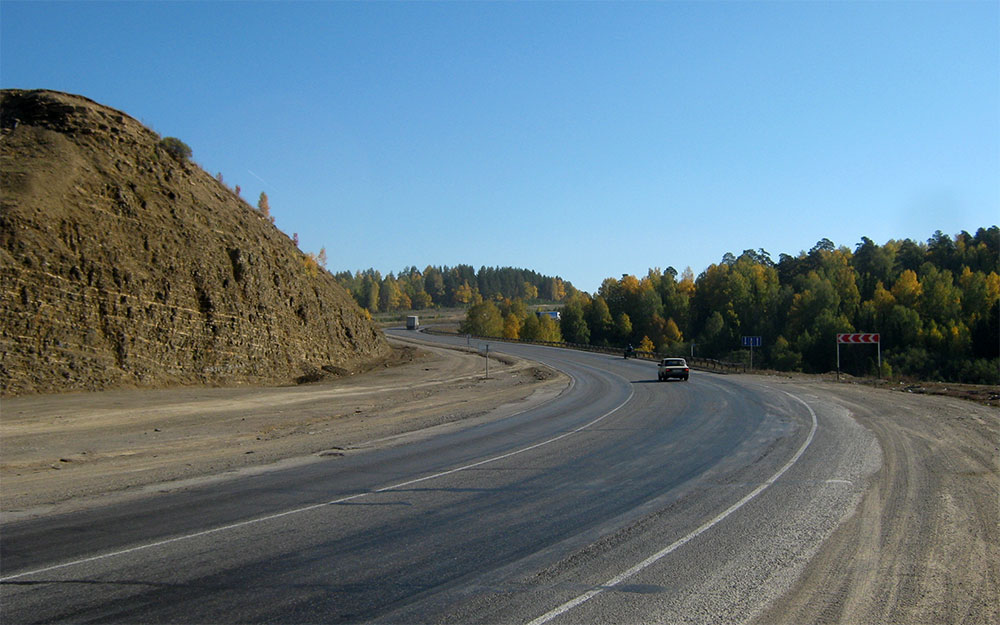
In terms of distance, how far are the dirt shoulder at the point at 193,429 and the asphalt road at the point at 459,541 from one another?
69.9 inches

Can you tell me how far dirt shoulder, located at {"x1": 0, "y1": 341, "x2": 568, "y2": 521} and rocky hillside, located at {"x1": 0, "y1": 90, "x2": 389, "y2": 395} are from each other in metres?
2.37

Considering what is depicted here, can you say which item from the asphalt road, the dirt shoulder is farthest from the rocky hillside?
the asphalt road

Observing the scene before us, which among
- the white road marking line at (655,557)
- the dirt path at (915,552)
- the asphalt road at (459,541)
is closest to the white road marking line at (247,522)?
the asphalt road at (459,541)

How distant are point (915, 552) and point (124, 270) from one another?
113 feet

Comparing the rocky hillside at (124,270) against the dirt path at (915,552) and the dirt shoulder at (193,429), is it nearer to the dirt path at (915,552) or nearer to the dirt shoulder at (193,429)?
the dirt shoulder at (193,429)

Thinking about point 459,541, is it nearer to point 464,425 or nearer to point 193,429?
point 464,425

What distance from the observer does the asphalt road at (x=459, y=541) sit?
6.45 meters

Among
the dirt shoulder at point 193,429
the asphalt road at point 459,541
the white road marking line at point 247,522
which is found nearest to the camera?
the asphalt road at point 459,541

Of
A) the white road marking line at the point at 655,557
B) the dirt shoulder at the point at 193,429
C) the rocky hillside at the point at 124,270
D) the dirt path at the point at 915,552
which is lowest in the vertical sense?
the dirt shoulder at the point at 193,429

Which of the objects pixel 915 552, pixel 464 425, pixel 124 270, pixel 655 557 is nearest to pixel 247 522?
pixel 655 557

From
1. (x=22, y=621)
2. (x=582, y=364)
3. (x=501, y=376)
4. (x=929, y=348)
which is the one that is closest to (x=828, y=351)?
(x=929, y=348)

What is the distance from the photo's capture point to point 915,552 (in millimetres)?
7953

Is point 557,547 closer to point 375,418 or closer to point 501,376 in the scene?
point 375,418

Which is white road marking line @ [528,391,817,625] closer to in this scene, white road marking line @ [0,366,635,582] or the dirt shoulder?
white road marking line @ [0,366,635,582]
